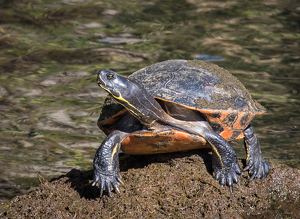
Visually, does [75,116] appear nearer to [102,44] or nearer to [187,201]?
[102,44]

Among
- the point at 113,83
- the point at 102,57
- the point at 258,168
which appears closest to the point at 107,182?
the point at 113,83

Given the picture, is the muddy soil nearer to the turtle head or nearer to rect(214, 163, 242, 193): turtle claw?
rect(214, 163, 242, 193): turtle claw

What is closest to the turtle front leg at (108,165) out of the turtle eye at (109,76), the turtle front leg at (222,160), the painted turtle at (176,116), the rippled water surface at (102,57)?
the painted turtle at (176,116)

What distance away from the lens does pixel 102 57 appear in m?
8.22

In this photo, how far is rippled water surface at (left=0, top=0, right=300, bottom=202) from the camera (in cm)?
733

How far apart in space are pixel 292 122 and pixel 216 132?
4753 mm

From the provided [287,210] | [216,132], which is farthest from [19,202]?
[287,210]

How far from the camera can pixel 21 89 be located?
7.55 metres

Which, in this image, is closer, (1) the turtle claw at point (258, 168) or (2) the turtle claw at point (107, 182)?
(2) the turtle claw at point (107, 182)

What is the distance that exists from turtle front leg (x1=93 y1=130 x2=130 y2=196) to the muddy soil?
0.40 feet

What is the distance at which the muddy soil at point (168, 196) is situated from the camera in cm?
340

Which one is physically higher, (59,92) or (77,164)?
(59,92)

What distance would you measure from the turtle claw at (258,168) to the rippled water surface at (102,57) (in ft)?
11.7

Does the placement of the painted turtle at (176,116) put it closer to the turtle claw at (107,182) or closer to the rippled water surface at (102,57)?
the turtle claw at (107,182)
